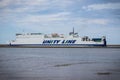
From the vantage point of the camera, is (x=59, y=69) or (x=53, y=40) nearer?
(x=59, y=69)

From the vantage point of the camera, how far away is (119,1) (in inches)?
471

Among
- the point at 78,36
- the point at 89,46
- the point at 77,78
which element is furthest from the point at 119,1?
the point at 89,46

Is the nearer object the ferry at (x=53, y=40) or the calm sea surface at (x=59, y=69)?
the calm sea surface at (x=59, y=69)

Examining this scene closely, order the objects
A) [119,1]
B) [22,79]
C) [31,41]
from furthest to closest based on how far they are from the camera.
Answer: [31,41] → [119,1] → [22,79]

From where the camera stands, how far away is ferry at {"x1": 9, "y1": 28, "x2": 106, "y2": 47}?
27.2 m

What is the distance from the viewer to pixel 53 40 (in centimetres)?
2756

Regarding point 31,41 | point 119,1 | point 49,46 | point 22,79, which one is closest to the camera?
point 22,79

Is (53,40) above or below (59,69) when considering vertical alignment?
below

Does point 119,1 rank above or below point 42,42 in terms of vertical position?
above

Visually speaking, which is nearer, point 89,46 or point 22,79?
point 22,79

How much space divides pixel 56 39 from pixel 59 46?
111 cm

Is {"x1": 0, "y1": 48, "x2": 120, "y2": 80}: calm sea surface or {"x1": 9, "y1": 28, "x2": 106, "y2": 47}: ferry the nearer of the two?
{"x1": 0, "y1": 48, "x2": 120, "y2": 80}: calm sea surface

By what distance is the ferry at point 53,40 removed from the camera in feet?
89.2

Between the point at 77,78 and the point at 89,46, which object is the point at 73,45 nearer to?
the point at 89,46
